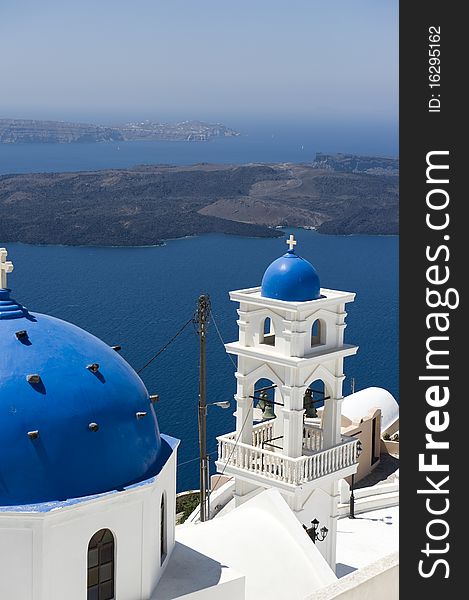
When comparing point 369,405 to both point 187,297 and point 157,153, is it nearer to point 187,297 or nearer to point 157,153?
point 187,297

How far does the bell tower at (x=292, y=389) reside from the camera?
10.9 m

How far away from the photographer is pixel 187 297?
5125 centimetres

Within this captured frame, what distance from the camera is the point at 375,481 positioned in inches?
768

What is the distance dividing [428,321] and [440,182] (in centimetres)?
68

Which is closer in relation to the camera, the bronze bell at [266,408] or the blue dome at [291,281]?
the blue dome at [291,281]

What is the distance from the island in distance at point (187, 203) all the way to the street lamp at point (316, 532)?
63.3 m

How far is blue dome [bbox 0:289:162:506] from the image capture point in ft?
23.3

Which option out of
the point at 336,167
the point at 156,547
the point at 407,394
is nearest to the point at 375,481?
the point at 156,547

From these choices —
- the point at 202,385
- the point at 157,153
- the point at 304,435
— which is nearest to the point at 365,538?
the point at 304,435

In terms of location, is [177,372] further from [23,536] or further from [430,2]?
[430,2]

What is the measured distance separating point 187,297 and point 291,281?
40.5 meters

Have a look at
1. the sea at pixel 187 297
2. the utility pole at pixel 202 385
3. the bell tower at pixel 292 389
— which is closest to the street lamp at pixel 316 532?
the bell tower at pixel 292 389

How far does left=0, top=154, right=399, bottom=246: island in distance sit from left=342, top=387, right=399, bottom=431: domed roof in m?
53.0

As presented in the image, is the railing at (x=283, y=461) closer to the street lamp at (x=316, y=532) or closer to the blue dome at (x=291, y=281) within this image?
the street lamp at (x=316, y=532)
